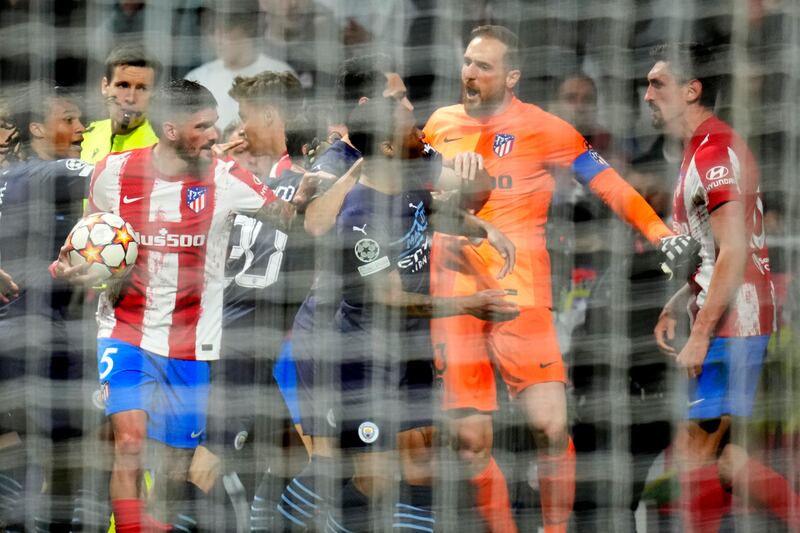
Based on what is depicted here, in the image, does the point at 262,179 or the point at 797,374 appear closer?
the point at 797,374

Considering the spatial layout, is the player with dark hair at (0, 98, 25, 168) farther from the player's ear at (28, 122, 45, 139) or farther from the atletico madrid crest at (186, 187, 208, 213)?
the atletico madrid crest at (186, 187, 208, 213)

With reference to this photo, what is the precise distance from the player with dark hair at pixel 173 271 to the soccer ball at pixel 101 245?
0.13m

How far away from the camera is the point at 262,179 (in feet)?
11.4

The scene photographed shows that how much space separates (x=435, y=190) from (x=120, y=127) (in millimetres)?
897

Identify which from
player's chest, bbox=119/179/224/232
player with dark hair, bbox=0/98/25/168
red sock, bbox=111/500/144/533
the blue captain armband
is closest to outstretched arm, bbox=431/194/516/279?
the blue captain armband

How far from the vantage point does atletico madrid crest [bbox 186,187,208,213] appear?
3346 millimetres

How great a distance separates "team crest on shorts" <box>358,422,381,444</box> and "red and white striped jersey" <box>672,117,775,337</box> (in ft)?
2.74

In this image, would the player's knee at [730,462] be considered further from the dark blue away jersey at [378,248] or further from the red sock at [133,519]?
the red sock at [133,519]

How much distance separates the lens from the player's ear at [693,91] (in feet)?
10.5

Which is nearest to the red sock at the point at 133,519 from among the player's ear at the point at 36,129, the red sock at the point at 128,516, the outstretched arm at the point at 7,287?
the red sock at the point at 128,516

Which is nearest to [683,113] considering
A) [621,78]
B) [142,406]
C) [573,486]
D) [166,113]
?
[621,78]

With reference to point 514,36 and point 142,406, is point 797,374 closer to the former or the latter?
point 514,36

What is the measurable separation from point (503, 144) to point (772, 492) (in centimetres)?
108

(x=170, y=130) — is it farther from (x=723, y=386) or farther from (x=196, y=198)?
(x=723, y=386)
